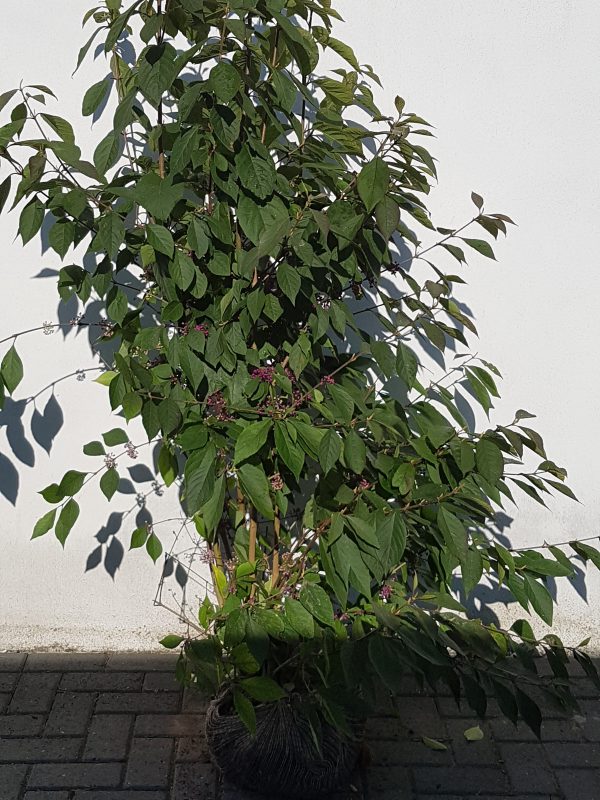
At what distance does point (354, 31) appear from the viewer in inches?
119

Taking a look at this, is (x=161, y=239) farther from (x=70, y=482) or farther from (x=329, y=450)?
(x=70, y=482)

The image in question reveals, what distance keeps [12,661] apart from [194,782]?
935 millimetres

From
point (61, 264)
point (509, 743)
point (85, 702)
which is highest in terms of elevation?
point (61, 264)

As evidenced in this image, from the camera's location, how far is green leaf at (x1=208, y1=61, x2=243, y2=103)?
74.8 inches

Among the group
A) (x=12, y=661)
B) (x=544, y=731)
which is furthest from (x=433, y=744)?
(x=12, y=661)

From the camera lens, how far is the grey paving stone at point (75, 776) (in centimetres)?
265

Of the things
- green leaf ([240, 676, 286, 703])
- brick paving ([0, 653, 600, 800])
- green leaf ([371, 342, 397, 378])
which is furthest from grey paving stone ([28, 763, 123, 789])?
green leaf ([371, 342, 397, 378])

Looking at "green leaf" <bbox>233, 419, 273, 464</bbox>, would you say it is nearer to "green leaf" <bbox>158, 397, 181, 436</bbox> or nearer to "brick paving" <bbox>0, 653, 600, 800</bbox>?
"green leaf" <bbox>158, 397, 181, 436</bbox>

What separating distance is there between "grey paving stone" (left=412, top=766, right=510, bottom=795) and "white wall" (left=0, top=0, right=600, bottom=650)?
0.86m

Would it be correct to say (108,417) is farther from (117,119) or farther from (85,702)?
(117,119)

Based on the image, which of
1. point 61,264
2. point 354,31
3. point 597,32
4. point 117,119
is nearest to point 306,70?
point 117,119

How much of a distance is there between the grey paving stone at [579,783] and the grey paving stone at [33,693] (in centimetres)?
162

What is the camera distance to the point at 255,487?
6.99 ft

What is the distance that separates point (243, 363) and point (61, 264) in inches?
44.0
